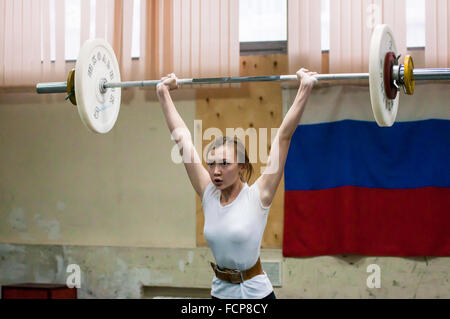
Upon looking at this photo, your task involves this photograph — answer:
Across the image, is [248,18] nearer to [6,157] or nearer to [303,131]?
[303,131]

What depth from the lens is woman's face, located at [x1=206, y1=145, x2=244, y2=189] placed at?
259cm

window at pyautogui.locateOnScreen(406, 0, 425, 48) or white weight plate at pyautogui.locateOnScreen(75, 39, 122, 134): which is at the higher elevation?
window at pyautogui.locateOnScreen(406, 0, 425, 48)

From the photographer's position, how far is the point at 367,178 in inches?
165

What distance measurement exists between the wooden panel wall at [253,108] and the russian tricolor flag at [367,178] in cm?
11

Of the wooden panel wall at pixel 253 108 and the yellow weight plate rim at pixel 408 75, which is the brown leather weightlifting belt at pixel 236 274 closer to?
the yellow weight plate rim at pixel 408 75

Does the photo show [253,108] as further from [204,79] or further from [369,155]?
[204,79]

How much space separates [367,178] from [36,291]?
2442 millimetres

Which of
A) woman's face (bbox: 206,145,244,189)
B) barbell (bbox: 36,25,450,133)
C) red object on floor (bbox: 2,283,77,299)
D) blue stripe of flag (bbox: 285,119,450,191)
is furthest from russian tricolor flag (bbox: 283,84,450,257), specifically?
woman's face (bbox: 206,145,244,189)

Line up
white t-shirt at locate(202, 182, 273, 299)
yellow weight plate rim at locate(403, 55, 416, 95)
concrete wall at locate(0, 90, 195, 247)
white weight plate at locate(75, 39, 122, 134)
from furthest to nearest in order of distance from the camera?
concrete wall at locate(0, 90, 195, 247) → white weight plate at locate(75, 39, 122, 134) → yellow weight plate rim at locate(403, 55, 416, 95) → white t-shirt at locate(202, 182, 273, 299)

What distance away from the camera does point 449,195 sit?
408cm

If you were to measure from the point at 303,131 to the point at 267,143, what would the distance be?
269mm

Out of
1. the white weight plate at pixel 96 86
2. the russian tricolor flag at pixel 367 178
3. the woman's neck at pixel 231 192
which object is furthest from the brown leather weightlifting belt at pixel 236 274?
the russian tricolor flag at pixel 367 178

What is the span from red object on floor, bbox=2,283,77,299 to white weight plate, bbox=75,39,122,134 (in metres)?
1.57

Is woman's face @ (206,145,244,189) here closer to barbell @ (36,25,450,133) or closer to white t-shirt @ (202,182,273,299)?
white t-shirt @ (202,182,273,299)
